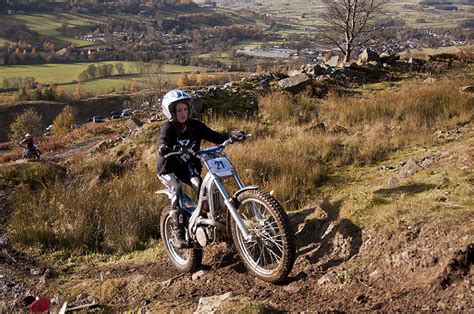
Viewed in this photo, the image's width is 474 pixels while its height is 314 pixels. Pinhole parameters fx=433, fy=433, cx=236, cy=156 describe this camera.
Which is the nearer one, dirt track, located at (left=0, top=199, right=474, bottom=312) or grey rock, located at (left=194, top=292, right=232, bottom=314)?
dirt track, located at (left=0, top=199, right=474, bottom=312)

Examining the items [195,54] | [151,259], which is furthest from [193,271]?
[195,54]

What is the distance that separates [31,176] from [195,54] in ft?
371

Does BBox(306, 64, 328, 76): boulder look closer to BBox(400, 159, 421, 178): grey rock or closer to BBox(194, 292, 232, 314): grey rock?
BBox(400, 159, 421, 178): grey rock

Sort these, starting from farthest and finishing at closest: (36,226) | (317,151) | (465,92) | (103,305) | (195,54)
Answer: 1. (195,54)
2. (465,92)
3. (317,151)
4. (36,226)
5. (103,305)

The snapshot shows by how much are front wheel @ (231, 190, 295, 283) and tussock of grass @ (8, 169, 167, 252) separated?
2.21m

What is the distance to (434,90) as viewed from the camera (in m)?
10.5

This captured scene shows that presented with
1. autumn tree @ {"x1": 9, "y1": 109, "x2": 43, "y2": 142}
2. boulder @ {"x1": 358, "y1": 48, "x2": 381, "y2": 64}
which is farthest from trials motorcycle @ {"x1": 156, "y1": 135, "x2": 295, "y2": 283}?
autumn tree @ {"x1": 9, "y1": 109, "x2": 43, "y2": 142}

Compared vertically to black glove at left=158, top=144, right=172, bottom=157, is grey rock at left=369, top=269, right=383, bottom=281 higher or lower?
lower

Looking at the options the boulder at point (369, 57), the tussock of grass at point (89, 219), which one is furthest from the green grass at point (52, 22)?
the tussock of grass at point (89, 219)

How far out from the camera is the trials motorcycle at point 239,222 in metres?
3.66

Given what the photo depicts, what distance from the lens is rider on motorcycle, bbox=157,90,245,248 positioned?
173 inches

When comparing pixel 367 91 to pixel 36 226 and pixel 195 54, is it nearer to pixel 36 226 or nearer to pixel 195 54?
pixel 36 226

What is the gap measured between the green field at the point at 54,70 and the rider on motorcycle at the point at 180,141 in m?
92.2

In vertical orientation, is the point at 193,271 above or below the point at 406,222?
below
